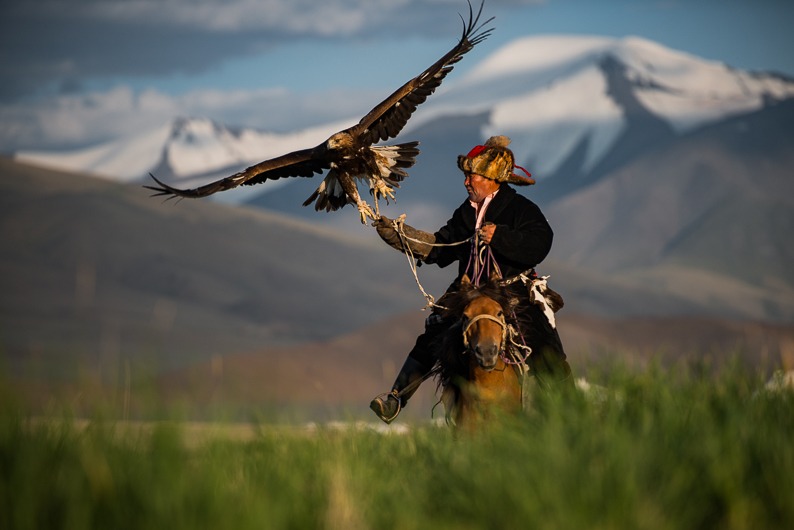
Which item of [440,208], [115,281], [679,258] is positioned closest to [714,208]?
[679,258]

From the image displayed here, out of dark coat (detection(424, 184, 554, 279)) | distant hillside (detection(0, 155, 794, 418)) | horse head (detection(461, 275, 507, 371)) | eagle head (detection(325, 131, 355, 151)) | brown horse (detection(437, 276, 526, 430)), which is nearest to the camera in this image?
horse head (detection(461, 275, 507, 371))

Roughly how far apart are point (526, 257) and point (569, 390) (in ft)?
4.07

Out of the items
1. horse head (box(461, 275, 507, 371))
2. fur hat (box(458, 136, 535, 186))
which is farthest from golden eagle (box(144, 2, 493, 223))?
horse head (box(461, 275, 507, 371))

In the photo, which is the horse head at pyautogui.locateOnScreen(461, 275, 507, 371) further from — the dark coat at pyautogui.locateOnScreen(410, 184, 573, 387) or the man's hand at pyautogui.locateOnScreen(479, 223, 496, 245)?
the man's hand at pyautogui.locateOnScreen(479, 223, 496, 245)

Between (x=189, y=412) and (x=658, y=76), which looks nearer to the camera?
(x=189, y=412)

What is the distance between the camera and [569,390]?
6.51m

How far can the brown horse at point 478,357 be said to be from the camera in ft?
21.4

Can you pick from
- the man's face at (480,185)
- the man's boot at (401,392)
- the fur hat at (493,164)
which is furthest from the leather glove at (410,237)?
the man's boot at (401,392)

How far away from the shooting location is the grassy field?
15.9ft

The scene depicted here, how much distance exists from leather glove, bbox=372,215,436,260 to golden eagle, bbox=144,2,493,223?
102 millimetres

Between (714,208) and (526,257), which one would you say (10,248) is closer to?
(714,208)

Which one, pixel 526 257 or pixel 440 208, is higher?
pixel 440 208

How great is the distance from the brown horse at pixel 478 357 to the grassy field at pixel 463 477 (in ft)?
1.35

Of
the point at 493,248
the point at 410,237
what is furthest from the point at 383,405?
the point at 493,248
